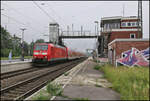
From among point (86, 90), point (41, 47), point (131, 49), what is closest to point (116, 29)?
point (41, 47)

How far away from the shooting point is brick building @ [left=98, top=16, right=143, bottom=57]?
3403 centimetres

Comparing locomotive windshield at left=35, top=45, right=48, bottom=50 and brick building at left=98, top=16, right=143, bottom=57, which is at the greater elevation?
brick building at left=98, top=16, right=143, bottom=57

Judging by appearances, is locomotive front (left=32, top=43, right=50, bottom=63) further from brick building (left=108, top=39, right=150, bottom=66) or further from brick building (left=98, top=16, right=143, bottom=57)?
brick building (left=98, top=16, right=143, bottom=57)

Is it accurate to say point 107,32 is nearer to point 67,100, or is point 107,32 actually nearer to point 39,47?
point 39,47

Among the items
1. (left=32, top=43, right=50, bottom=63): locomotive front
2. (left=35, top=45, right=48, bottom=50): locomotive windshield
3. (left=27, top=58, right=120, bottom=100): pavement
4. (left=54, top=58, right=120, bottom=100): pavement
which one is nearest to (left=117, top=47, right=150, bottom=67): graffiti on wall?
(left=27, top=58, right=120, bottom=100): pavement

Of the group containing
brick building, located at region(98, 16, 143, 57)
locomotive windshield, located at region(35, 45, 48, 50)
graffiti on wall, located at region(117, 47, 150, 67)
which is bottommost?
graffiti on wall, located at region(117, 47, 150, 67)

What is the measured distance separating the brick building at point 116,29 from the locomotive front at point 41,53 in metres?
17.1

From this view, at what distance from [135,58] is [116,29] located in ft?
71.1

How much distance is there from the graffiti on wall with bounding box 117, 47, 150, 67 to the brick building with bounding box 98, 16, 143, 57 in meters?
18.9

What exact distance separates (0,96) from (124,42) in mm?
11662

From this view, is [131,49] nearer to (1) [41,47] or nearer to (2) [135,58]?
(2) [135,58]

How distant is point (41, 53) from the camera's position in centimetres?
1977

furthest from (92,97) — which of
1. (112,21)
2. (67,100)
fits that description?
(112,21)

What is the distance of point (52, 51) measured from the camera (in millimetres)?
20656
